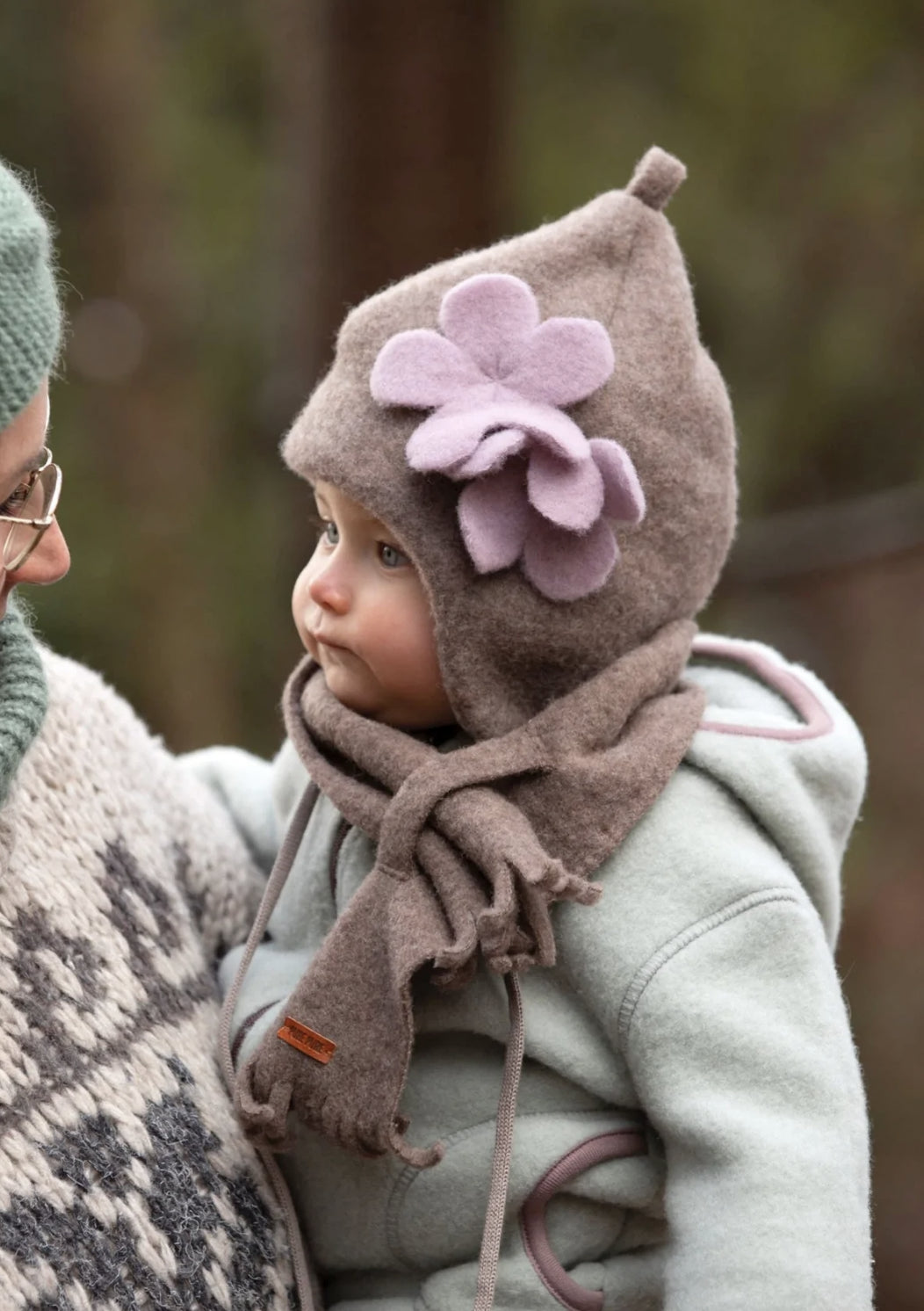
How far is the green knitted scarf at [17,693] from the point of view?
51.6 inches

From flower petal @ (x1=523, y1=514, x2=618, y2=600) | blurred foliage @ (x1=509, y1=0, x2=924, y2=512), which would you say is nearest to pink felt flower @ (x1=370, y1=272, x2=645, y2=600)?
flower petal @ (x1=523, y1=514, x2=618, y2=600)

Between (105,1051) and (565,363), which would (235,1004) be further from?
(565,363)

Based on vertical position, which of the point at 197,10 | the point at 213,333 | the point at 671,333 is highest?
the point at 671,333

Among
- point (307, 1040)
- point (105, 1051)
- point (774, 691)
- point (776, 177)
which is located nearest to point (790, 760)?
point (774, 691)

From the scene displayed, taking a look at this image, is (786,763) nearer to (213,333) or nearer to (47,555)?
(47,555)

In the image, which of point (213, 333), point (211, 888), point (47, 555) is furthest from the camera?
point (213, 333)

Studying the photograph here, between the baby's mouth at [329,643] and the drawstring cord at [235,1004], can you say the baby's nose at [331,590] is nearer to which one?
the baby's mouth at [329,643]

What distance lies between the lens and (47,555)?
4.38 ft

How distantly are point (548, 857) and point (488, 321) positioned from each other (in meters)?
0.50

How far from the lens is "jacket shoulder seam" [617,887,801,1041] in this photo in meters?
1.39

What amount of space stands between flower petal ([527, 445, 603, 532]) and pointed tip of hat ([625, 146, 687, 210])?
0.32 metres

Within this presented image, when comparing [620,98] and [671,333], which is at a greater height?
[671,333]

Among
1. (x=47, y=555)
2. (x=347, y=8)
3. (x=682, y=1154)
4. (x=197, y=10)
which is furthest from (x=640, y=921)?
(x=197, y=10)

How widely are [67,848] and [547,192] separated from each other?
3811 mm
